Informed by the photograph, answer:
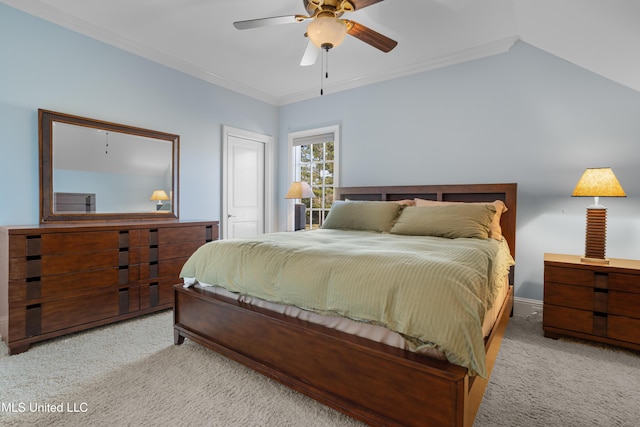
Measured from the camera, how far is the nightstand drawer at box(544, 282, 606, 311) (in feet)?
7.55

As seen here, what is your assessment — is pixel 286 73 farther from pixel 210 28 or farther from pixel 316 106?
pixel 210 28

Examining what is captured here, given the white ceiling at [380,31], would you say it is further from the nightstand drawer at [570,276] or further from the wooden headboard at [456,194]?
the nightstand drawer at [570,276]

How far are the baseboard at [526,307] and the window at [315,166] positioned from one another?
247cm

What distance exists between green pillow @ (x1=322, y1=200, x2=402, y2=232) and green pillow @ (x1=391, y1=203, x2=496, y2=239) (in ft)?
0.59

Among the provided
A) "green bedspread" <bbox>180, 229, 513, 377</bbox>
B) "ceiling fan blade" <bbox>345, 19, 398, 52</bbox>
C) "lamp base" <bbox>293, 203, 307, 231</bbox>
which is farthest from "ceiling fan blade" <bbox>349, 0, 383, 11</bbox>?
"lamp base" <bbox>293, 203, 307, 231</bbox>

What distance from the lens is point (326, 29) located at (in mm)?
1951

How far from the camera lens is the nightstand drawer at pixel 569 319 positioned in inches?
90.6

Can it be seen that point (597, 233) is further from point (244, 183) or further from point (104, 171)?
point (104, 171)

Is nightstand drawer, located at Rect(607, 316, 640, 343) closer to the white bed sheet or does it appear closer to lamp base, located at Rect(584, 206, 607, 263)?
lamp base, located at Rect(584, 206, 607, 263)

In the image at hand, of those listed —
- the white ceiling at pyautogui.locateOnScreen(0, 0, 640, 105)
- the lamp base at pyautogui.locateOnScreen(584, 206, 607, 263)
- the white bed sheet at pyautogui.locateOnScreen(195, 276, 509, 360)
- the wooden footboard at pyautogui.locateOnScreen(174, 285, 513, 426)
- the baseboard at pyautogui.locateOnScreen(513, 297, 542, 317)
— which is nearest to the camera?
the wooden footboard at pyautogui.locateOnScreen(174, 285, 513, 426)

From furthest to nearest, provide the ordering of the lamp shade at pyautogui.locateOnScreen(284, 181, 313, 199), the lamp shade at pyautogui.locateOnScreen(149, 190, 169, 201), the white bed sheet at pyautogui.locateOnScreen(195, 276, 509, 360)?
the lamp shade at pyautogui.locateOnScreen(284, 181, 313, 199)
the lamp shade at pyautogui.locateOnScreen(149, 190, 169, 201)
the white bed sheet at pyautogui.locateOnScreen(195, 276, 509, 360)

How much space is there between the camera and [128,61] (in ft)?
10.3

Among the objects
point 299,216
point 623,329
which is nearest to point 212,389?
point 299,216

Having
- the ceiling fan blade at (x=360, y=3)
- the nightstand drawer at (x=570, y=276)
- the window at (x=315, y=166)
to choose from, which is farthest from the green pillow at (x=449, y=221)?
the window at (x=315, y=166)
